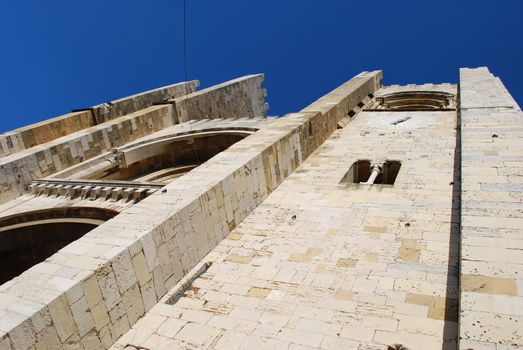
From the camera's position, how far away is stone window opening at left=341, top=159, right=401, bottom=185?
10500 millimetres

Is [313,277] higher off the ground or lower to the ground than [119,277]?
lower

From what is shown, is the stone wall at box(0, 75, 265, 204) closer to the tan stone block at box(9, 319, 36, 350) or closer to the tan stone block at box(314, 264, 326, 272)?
the tan stone block at box(9, 319, 36, 350)

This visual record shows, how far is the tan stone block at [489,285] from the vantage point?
3.99m

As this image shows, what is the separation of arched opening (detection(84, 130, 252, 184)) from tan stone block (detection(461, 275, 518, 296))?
10851 millimetres

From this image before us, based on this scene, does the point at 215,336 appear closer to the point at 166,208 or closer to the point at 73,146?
the point at 166,208

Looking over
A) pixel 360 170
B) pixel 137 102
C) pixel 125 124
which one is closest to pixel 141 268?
pixel 360 170

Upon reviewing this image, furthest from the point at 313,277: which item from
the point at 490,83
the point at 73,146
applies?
the point at 490,83

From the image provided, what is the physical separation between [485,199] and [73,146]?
37.7 ft

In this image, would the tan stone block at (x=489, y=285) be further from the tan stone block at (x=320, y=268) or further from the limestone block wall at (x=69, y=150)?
the limestone block wall at (x=69, y=150)

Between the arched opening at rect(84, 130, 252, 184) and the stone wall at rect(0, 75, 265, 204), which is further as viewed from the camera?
the arched opening at rect(84, 130, 252, 184)

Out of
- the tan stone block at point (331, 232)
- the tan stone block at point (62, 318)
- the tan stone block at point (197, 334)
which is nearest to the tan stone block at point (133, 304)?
the tan stone block at point (197, 334)

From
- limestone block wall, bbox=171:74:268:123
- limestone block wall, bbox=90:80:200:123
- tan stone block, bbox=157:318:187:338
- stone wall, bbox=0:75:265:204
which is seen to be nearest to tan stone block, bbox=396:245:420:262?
tan stone block, bbox=157:318:187:338

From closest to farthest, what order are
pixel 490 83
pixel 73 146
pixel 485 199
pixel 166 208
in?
pixel 485 199, pixel 166 208, pixel 73 146, pixel 490 83

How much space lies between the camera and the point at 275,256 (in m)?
6.82
